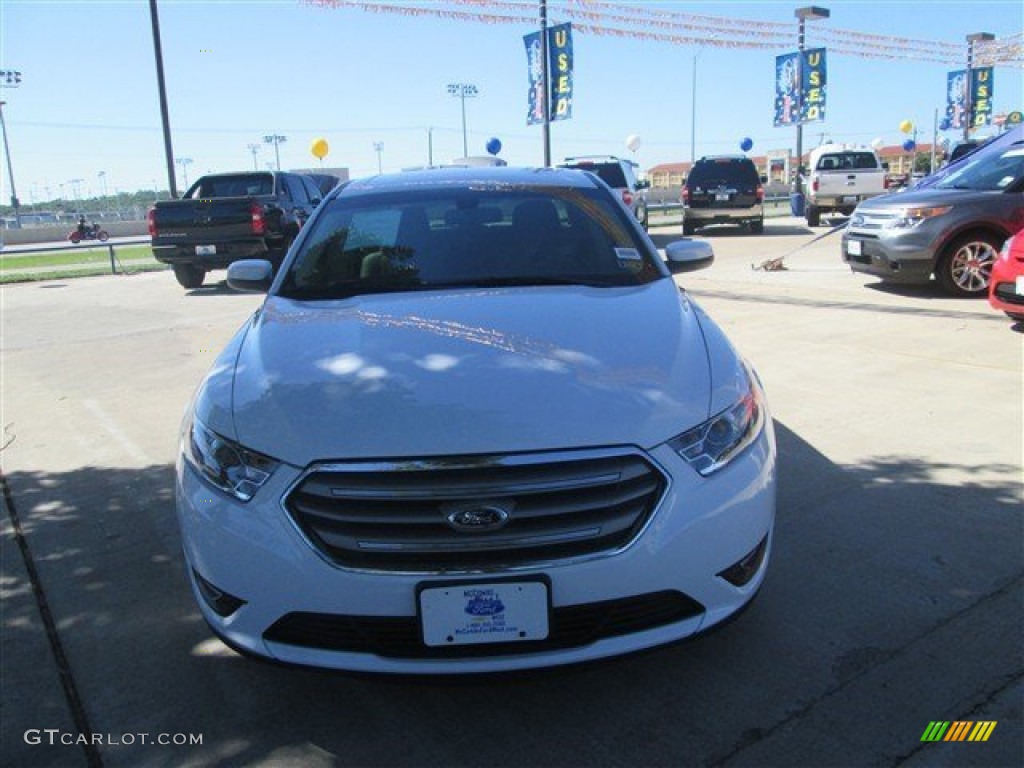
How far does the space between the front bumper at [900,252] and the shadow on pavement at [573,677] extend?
629cm

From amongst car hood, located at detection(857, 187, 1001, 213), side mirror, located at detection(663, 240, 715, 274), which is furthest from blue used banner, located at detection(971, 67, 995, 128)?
side mirror, located at detection(663, 240, 715, 274)

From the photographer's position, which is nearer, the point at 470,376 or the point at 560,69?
the point at 470,376

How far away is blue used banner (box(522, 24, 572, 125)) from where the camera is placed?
26.4 m

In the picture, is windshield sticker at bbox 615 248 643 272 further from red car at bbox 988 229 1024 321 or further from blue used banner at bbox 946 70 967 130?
blue used banner at bbox 946 70 967 130

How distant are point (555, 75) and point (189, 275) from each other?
53.6 feet

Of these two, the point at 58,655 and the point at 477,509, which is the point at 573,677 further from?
the point at 58,655

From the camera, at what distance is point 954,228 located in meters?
9.20

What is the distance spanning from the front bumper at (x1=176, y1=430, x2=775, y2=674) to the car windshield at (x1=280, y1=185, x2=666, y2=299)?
4.48 ft

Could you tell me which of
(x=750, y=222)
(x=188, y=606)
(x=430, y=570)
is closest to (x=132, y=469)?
(x=188, y=606)

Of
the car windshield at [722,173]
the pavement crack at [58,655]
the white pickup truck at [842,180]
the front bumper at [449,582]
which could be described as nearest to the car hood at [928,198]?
the front bumper at [449,582]

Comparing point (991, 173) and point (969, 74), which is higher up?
point (969, 74)

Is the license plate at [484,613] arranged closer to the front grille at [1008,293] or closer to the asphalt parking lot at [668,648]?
the asphalt parking lot at [668,648]

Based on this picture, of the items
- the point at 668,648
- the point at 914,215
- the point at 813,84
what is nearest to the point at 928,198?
the point at 914,215

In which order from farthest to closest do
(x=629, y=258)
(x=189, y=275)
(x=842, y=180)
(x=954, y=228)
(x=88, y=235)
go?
(x=88, y=235)
(x=842, y=180)
(x=189, y=275)
(x=954, y=228)
(x=629, y=258)
